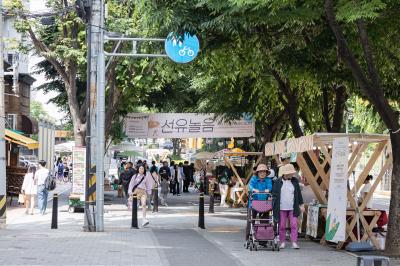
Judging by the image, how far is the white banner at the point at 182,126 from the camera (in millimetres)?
30672

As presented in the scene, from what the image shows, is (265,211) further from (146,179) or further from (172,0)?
(146,179)

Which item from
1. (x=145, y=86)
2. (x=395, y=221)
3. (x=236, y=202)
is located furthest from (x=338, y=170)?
(x=236, y=202)

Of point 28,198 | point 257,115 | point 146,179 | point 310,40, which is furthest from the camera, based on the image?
point 257,115

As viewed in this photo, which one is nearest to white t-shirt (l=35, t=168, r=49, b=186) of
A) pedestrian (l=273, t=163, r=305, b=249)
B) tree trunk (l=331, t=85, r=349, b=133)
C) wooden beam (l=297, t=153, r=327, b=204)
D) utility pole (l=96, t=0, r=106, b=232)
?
utility pole (l=96, t=0, r=106, b=232)

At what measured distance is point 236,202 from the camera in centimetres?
2989

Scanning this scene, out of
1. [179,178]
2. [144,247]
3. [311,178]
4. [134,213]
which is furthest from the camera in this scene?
[179,178]

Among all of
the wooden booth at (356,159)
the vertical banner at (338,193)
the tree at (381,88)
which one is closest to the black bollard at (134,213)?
the wooden booth at (356,159)

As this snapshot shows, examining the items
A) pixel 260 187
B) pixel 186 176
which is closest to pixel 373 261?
pixel 260 187

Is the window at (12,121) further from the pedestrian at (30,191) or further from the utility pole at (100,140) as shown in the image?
the utility pole at (100,140)

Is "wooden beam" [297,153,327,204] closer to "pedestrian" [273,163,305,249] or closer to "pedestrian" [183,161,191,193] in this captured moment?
"pedestrian" [273,163,305,249]

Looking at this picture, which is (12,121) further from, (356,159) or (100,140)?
(356,159)

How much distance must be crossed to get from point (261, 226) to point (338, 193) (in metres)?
1.69

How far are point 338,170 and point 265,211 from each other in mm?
1725

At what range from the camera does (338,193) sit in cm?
1423
